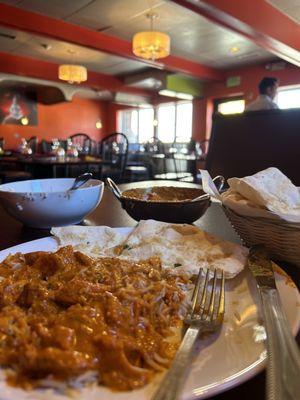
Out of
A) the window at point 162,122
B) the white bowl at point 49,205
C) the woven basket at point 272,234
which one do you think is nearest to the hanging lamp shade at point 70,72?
the window at point 162,122

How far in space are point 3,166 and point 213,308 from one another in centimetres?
569

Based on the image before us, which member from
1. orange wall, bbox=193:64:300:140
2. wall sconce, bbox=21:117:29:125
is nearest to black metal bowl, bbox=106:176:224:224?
orange wall, bbox=193:64:300:140

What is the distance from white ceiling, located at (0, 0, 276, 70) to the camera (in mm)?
4516

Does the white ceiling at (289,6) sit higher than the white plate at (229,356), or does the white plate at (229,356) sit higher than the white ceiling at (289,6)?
the white ceiling at (289,6)

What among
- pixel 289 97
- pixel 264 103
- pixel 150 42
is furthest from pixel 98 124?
pixel 264 103

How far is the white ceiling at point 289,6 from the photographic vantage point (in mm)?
4282

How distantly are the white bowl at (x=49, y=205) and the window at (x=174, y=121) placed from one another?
9101 mm

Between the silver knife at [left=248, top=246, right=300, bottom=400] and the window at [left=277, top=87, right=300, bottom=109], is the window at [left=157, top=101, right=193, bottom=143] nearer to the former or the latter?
the window at [left=277, top=87, right=300, bottom=109]

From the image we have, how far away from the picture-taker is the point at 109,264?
58cm

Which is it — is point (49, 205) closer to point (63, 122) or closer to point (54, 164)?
point (54, 164)

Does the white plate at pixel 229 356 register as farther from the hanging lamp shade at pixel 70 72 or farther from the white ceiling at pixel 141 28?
the hanging lamp shade at pixel 70 72

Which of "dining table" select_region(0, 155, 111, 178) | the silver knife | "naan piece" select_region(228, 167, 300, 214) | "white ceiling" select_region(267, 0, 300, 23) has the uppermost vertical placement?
"white ceiling" select_region(267, 0, 300, 23)

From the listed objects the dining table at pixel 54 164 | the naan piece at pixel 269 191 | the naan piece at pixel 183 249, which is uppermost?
the naan piece at pixel 269 191

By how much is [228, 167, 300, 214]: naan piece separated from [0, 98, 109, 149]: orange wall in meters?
11.6
